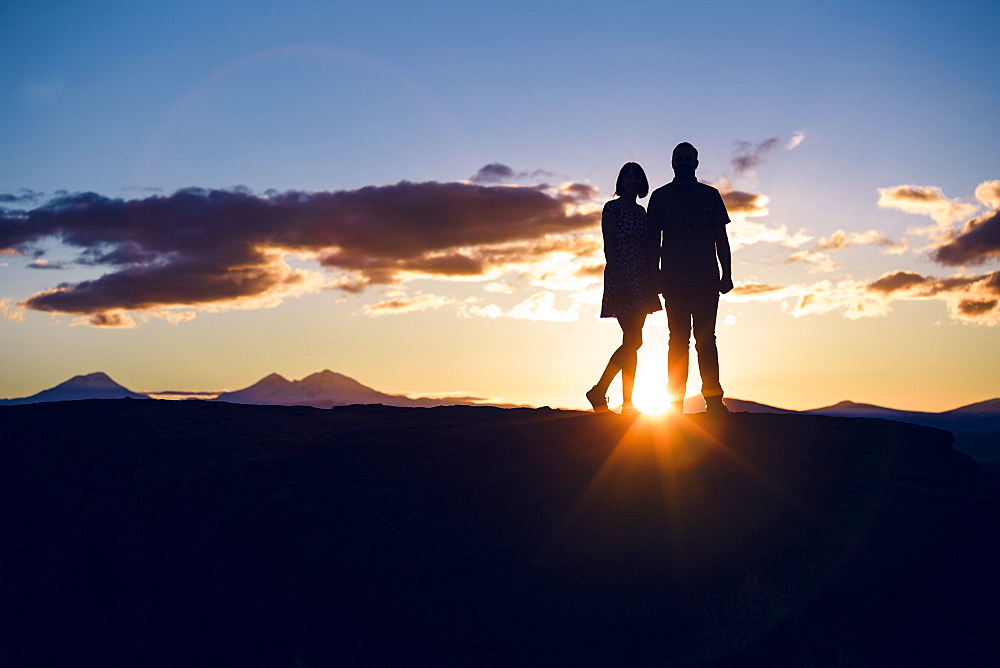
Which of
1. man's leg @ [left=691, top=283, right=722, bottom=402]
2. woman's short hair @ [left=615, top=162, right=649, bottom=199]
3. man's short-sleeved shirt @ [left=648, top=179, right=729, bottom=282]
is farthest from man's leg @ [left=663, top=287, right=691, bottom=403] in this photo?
woman's short hair @ [left=615, top=162, right=649, bottom=199]

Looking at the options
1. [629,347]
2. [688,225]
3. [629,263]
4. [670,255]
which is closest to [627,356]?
[629,347]

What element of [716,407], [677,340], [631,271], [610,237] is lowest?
[716,407]

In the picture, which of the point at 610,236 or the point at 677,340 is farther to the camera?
the point at 677,340

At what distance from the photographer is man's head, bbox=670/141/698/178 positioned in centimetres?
1013

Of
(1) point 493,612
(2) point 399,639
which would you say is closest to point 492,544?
(1) point 493,612

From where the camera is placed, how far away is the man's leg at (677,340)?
33.6ft

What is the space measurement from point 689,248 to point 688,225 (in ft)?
0.92

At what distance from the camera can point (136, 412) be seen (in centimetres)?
1069

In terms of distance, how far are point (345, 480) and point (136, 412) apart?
13.3 feet

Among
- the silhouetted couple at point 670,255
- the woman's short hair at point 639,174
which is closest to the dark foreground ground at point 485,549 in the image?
the silhouetted couple at point 670,255

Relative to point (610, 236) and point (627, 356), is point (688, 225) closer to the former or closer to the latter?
point (610, 236)

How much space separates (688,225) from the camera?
1005 centimetres

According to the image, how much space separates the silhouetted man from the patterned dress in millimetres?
178

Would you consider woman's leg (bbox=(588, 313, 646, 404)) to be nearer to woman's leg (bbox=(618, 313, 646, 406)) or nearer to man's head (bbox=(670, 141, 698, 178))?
woman's leg (bbox=(618, 313, 646, 406))
